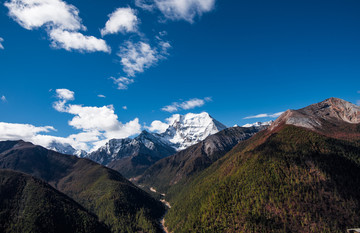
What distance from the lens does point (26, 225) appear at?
609 feet

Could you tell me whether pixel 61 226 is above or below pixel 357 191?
below

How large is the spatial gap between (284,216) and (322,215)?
29799 mm

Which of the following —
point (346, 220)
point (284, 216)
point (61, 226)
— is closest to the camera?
point (346, 220)

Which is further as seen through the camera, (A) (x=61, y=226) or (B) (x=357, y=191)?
(A) (x=61, y=226)

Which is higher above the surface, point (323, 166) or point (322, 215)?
point (323, 166)

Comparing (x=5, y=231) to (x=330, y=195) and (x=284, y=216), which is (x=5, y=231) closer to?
(x=284, y=216)

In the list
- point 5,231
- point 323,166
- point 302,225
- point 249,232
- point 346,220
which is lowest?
point 5,231

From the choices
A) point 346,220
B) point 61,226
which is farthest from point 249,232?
point 61,226

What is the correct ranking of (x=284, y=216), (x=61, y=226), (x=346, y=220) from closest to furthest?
(x=346, y=220) → (x=284, y=216) → (x=61, y=226)

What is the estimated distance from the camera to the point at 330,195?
6988 inches

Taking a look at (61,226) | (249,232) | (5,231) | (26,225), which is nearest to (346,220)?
(249,232)

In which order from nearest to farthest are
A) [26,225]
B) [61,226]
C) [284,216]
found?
→ 1. [284,216]
2. [26,225]
3. [61,226]

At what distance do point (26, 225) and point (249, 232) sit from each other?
210m

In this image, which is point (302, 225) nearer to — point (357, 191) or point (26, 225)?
point (357, 191)
